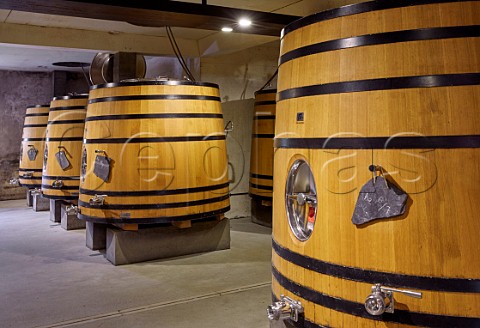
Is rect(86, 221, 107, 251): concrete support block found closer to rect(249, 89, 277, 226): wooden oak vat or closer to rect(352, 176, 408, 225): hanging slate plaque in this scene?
rect(249, 89, 277, 226): wooden oak vat

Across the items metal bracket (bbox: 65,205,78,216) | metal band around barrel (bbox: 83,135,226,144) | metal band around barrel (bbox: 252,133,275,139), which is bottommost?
metal bracket (bbox: 65,205,78,216)

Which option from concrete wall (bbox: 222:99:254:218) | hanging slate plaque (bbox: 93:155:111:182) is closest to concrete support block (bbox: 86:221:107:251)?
hanging slate plaque (bbox: 93:155:111:182)

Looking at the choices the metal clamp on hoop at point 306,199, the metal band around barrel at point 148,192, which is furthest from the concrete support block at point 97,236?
the metal clamp on hoop at point 306,199

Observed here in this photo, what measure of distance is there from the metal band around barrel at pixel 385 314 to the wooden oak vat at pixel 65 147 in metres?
5.49

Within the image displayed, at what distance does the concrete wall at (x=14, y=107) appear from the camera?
36.8ft

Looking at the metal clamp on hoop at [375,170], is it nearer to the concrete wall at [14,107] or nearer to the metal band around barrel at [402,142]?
the metal band around barrel at [402,142]

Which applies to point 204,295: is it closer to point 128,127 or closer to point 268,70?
point 128,127

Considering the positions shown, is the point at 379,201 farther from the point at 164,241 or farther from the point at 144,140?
the point at 164,241

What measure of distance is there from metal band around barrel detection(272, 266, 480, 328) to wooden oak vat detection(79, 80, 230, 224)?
2.91 meters

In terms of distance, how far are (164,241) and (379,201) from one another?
12.4 ft

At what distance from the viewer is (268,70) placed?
8.09 metres

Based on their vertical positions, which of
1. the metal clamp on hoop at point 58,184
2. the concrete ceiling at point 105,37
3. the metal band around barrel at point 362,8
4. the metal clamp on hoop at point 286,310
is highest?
the concrete ceiling at point 105,37

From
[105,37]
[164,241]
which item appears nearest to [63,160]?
[105,37]

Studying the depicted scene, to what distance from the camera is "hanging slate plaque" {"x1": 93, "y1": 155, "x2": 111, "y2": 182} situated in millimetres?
4922
